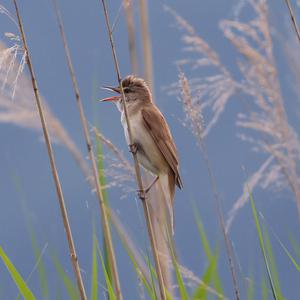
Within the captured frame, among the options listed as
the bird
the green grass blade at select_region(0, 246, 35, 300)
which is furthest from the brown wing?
the green grass blade at select_region(0, 246, 35, 300)

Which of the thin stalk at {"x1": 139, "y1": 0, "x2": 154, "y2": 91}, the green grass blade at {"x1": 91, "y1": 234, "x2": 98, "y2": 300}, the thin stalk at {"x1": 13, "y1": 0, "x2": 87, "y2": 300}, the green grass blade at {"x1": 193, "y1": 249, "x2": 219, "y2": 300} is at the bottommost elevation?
the green grass blade at {"x1": 193, "y1": 249, "x2": 219, "y2": 300}

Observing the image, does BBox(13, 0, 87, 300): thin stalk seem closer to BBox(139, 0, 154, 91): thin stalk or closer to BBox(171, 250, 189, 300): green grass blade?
BBox(171, 250, 189, 300): green grass blade

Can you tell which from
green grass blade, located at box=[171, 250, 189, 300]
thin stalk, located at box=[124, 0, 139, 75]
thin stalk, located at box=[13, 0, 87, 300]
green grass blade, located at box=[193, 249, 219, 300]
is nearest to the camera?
thin stalk, located at box=[13, 0, 87, 300]

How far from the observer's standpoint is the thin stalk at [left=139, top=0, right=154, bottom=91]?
2.50 m

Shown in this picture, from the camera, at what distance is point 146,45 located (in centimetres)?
256

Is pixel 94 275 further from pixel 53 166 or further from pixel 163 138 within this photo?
pixel 163 138

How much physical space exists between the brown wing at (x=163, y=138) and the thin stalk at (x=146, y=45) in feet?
1.77

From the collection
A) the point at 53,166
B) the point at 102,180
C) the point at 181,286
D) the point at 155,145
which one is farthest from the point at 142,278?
the point at 155,145

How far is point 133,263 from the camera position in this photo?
221 cm

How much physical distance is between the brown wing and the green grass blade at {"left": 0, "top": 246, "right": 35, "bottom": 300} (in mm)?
1127

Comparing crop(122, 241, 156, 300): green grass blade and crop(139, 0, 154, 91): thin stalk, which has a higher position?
crop(139, 0, 154, 91): thin stalk

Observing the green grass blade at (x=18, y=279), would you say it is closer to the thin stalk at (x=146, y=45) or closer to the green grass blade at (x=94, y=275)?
the green grass blade at (x=94, y=275)

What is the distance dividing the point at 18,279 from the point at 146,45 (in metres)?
1.05

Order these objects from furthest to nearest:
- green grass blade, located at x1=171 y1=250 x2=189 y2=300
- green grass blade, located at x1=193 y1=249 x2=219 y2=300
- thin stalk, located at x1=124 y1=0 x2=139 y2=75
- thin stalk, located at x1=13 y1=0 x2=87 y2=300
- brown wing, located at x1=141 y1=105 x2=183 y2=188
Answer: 1. brown wing, located at x1=141 y1=105 x2=183 y2=188
2. thin stalk, located at x1=124 y1=0 x2=139 y2=75
3. green grass blade, located at x1=193 y1=249 x2=219 y2=300
4. green grass blade, located at x1=171 y1=250 x2=189 y2=300
5. thin stalk, located at x1=13 y1=0 x2=87 y2=300
